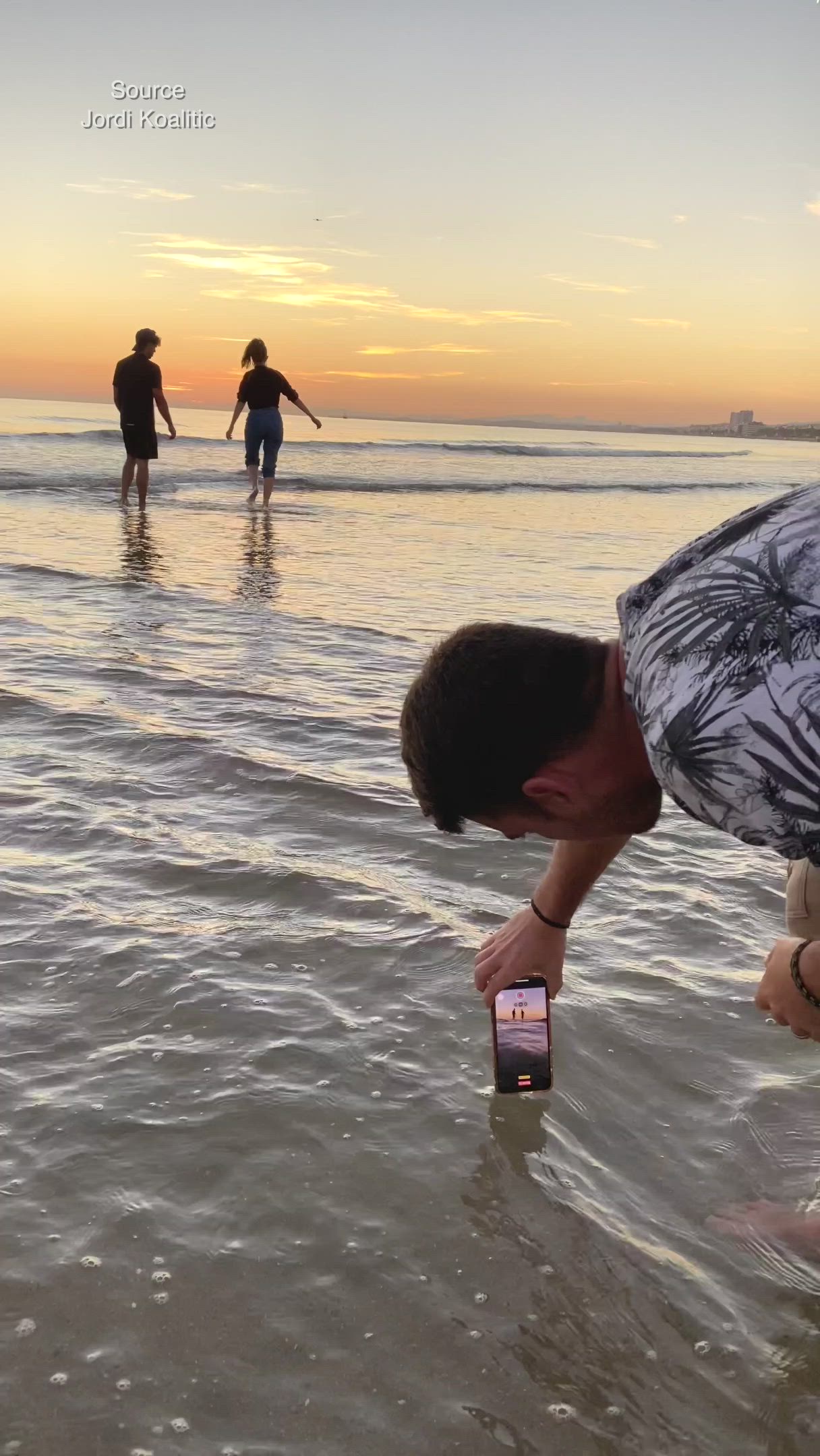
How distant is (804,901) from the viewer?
8.12ft

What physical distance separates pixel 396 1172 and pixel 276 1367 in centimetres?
54

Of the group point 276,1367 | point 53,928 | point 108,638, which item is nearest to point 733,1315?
point 276,1367

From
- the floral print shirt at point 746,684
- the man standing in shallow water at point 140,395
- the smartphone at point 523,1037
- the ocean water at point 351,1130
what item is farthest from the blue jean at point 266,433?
the floral print shirt at point 746,684

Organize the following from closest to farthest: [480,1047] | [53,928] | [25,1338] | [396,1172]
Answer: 1. [25,1338]
2. [396,1172]
3. [480,1047]
4. [53,928]

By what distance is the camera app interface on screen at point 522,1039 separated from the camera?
2.53m

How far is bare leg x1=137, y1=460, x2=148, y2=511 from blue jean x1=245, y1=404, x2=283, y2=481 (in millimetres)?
1418

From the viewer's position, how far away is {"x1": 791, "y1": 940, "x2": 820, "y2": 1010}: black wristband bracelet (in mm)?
2150

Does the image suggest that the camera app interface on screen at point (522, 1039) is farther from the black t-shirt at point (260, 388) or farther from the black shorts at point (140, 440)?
the black t-shirt at point (260, 388)

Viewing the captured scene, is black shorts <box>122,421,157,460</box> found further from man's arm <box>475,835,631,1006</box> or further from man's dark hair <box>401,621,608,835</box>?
man's dark hair <box>401,621,608,835</box>

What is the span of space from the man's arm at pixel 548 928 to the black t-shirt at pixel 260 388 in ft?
48.4

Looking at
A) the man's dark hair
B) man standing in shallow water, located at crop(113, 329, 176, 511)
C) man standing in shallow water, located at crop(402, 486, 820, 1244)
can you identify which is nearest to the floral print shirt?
man standing in shallow water, located at crop(402, 486, 820, 1244)

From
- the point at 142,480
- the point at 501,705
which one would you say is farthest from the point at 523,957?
the point at 142,480

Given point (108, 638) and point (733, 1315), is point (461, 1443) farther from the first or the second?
point (108, 638)

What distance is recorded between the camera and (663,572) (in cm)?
188
